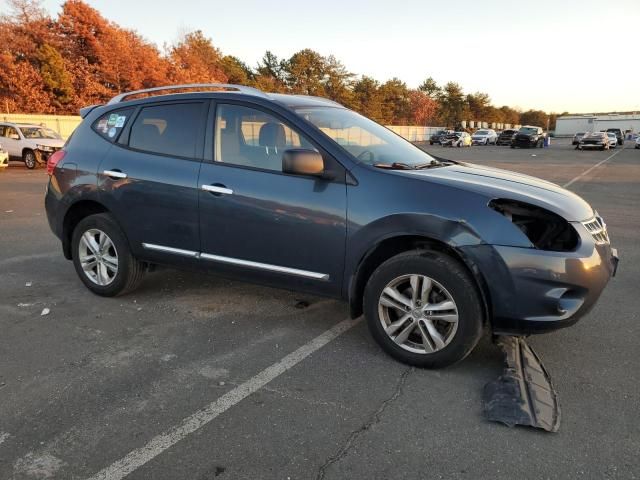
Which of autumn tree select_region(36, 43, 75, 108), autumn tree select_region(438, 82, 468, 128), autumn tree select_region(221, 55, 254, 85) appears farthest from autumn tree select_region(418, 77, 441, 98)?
autumn tree select_region(36, 43, 75, 108)

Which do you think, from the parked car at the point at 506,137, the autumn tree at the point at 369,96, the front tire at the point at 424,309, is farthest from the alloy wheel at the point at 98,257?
the autumn tree at the point at 369,96

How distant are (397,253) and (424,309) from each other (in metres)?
0.44

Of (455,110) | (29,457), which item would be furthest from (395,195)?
(455,110)

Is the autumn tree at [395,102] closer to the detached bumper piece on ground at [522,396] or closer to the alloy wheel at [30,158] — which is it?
the alloy wheel at [30,158]

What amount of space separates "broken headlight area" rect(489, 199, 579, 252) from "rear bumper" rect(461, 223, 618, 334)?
9cm

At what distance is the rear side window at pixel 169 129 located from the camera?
423cm

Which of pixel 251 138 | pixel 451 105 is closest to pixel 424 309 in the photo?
pixel 251 138

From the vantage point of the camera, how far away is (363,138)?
4.15 metres

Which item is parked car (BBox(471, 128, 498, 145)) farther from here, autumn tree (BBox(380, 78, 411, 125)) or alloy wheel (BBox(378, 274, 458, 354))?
alloy wheel (BBox(378, 274, 458, 354))

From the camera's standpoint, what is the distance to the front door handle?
12.8ft

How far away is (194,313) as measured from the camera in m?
4.45

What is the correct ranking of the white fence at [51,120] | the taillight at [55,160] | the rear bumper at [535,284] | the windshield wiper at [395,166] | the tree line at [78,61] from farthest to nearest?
the tree line at [78,61] → the white fence at [51,120] → the taillight at [55,160] → the windshield wiper at [395,166] → the rear bumper at [535,284]

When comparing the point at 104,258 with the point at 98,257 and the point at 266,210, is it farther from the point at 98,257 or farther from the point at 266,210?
the point at 266,210

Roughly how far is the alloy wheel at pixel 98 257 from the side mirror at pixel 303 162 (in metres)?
2.07
